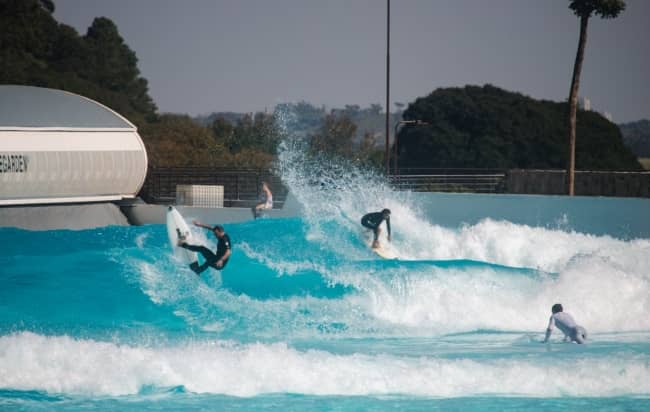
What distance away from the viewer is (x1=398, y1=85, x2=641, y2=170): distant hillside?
55.2 m

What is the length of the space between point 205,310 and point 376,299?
3.18 meters

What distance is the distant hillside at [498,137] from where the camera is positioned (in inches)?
2174

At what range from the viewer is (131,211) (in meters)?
28.2

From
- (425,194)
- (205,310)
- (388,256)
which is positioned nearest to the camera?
(205,310)

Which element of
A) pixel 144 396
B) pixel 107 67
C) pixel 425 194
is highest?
pixel 107 67

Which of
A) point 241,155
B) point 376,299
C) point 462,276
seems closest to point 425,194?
point 462,276

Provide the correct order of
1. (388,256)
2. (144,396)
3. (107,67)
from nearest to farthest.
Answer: (144,396), (388,256), (107,67)

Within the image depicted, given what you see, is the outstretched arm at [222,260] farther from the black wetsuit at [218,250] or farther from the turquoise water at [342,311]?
the turquoise water at [342,311]

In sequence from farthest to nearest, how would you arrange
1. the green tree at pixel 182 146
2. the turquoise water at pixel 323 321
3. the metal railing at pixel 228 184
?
the green tree at pixel 182 146, the metal railing at pixel 228 184, the turquoise water at pixel 323 321

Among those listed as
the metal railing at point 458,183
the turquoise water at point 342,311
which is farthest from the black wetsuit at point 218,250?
the metal railing at point 458,183

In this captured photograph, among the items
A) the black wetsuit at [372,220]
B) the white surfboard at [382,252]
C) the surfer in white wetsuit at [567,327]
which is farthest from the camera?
the white surfboard at [382,252]

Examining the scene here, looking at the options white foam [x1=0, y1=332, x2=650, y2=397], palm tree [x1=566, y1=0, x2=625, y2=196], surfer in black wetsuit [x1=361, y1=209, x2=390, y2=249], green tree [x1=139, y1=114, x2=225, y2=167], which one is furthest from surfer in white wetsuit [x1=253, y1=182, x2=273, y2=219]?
green tree [x1=139, y1=114, x2=225, y2=167]

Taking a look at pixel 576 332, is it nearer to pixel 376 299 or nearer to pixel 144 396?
pixel 376 299

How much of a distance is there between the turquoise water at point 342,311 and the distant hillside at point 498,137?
84.0 feet
